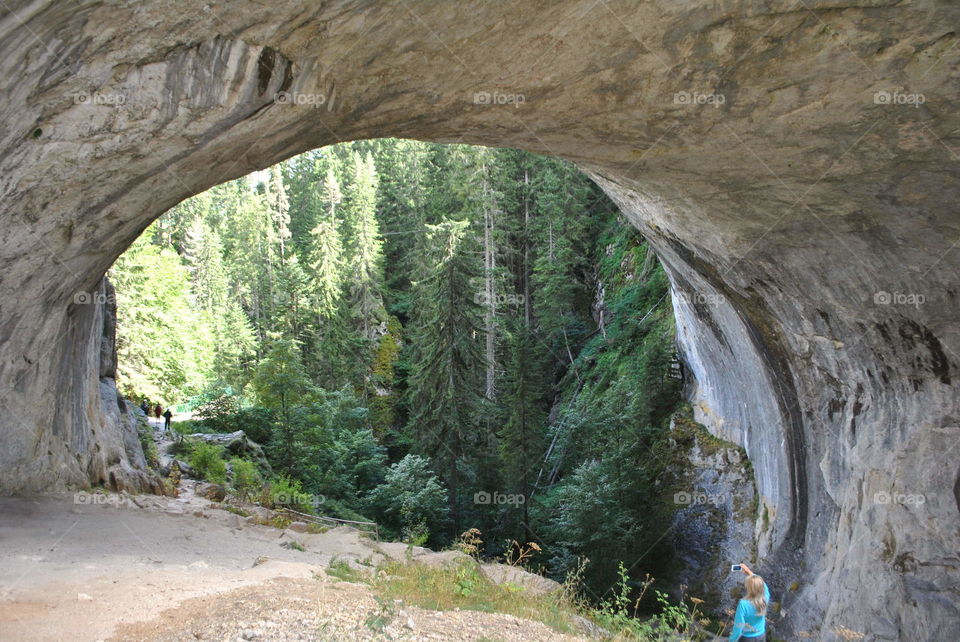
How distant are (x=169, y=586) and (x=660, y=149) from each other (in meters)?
7.76

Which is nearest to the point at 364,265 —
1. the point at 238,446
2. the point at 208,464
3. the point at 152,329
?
the point at 152,329

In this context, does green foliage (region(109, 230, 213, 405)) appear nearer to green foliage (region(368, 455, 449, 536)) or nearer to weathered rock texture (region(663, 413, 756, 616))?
green foliage (region(368, 455, 449, 536))

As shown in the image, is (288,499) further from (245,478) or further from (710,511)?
(710,511)

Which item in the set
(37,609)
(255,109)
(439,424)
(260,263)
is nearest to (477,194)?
(439,424)

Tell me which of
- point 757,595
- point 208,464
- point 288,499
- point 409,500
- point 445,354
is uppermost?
point 445,354

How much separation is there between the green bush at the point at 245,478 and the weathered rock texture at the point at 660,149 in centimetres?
490

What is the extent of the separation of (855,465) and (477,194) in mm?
27577

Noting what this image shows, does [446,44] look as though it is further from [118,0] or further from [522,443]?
[522,443]

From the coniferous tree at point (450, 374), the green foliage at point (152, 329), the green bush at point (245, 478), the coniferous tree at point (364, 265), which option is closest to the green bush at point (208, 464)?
the green bush at point (245, 478)

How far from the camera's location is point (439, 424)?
1001 inches

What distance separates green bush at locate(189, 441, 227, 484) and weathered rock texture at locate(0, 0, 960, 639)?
5191 millimetres

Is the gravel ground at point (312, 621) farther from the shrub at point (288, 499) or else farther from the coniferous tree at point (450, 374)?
the coniferous tree at point (450, 374)

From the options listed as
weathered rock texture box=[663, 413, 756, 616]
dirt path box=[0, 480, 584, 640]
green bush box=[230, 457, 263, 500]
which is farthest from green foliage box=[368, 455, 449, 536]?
dirt path box=[0, 480, 584, 640]

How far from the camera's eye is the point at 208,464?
54.2 feet
